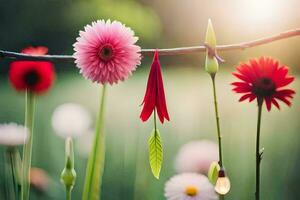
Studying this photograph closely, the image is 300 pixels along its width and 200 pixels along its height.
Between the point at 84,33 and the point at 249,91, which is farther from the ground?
the point at 84,33

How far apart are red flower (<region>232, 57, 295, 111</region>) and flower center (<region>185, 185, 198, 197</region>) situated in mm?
189

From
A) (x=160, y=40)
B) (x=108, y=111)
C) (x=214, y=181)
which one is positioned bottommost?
(x=214, y=181)

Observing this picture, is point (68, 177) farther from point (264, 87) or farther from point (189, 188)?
point (264, 87)

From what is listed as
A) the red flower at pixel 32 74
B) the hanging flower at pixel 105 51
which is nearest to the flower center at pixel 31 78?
the red flower at pixel 32 74

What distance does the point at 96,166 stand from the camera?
43.4 inches

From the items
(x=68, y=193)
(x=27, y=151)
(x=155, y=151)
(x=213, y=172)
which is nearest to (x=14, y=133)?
(x=27, y=151)

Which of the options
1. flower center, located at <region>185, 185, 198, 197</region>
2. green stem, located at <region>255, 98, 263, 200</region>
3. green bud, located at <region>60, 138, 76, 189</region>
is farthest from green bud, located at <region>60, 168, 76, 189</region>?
green stem, located at <region>255, 98, 263, 200</region>

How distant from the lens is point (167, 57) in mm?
1111

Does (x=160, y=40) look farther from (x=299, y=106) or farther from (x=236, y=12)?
(x=299, y=106)

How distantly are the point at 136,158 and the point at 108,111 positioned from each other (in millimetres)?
101

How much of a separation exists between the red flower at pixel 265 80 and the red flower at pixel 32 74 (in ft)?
1.14

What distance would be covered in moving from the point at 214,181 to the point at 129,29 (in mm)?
312

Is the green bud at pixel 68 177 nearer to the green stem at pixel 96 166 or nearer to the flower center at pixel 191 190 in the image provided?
the green stem at pixel 96 166

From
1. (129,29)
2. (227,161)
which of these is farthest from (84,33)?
(227,161)
